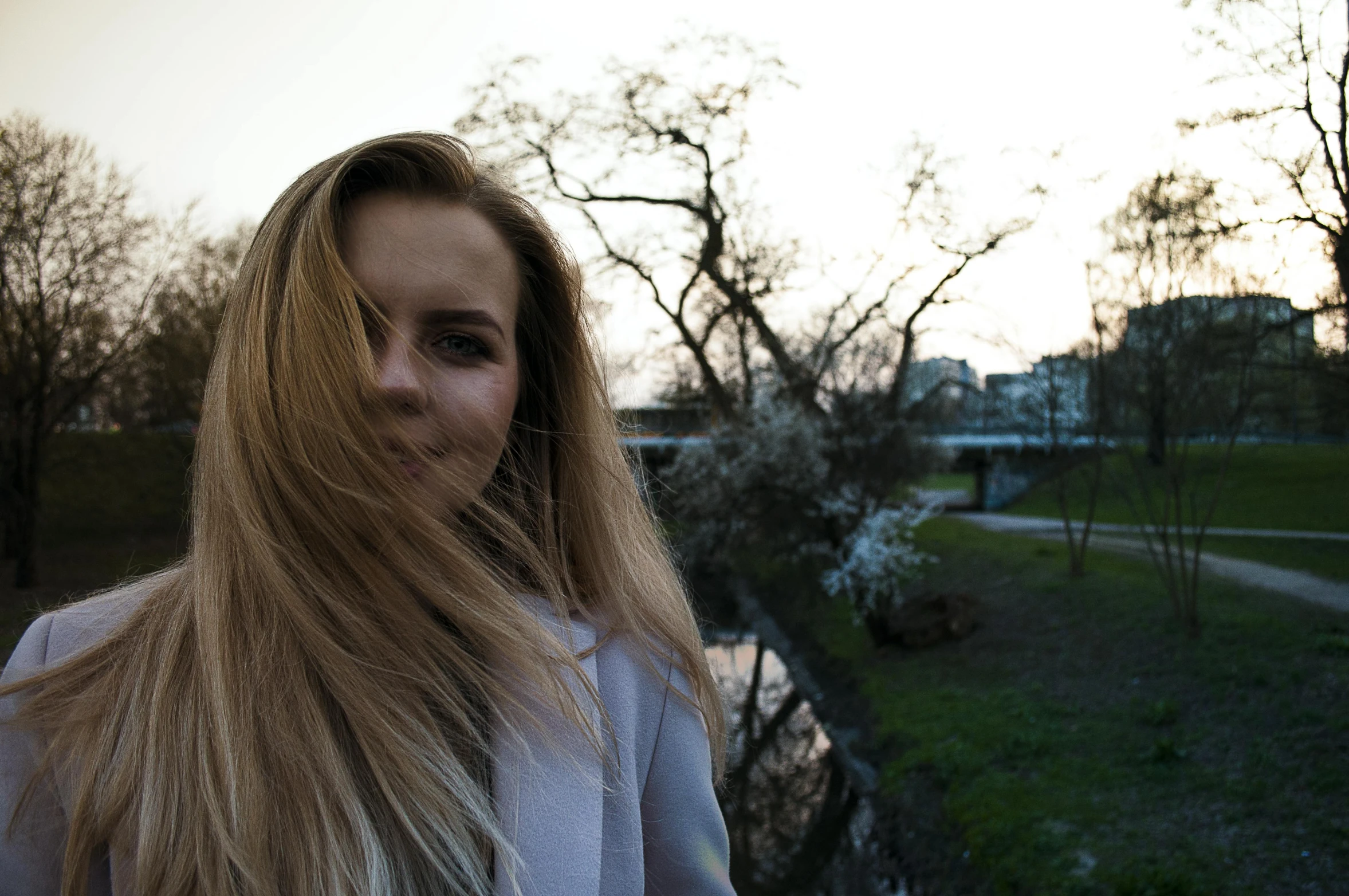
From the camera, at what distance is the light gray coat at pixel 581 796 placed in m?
1.01

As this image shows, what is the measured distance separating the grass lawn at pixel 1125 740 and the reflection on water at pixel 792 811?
1.86ft

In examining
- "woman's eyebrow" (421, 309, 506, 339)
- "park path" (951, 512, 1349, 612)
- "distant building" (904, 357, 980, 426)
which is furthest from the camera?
"distant building" (904, 357, 980, 426)

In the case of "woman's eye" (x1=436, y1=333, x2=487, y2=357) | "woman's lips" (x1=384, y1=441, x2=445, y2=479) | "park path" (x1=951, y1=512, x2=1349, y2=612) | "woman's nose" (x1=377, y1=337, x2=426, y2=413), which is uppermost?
"woman's eye" (x1=436, y1=333, x2=487, y2=357)

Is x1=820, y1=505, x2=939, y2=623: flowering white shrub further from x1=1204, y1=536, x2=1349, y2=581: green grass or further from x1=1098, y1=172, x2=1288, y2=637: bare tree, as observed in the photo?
x1=1204, y1=536, x2=1349, y2=581: green grass

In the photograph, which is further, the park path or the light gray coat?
the park path

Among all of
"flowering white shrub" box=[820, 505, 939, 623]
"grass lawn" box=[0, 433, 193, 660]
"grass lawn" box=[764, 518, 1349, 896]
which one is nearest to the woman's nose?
"grass lawn" box=[764, 518, 1349, 896]

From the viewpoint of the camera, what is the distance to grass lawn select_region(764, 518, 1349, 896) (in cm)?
637

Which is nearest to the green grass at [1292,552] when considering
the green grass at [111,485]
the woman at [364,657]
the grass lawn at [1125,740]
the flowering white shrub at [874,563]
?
the grass lawn at [1125,740]

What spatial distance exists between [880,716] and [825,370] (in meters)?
6.81

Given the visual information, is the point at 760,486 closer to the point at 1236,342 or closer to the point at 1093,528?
the point at 1236,342

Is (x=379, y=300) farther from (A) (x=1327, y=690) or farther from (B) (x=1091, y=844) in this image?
(A) (x=1327, y=690)

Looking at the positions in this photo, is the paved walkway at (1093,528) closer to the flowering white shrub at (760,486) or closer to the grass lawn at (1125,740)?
the grass lawn at (1125,740)

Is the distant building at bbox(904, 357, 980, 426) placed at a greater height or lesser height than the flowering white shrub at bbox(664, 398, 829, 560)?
greater

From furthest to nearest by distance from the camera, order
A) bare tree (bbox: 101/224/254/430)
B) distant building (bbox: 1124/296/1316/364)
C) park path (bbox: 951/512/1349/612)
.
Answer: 1. bare tree (bbox: 101/224/254/430)
2. park path (bbox: 951/512/1349/612)
3. distant building (bbox: 1124/296/1316/364)
